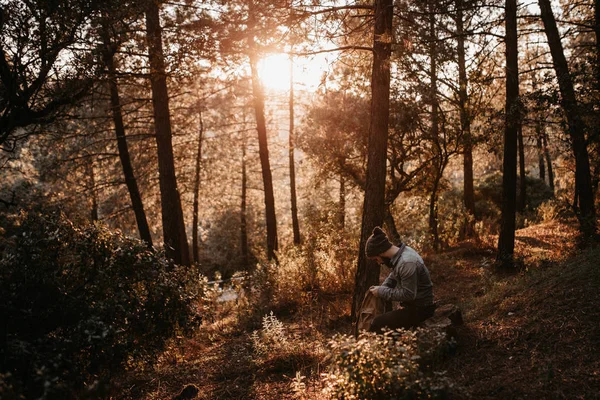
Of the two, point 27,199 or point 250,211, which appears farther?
point 250,211

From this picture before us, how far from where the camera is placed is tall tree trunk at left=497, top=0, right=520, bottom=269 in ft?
27.0

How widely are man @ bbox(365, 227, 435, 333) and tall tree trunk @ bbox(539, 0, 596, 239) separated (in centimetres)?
544

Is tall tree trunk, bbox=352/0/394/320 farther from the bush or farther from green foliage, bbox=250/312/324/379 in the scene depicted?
the bush

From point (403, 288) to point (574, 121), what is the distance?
5.94 m

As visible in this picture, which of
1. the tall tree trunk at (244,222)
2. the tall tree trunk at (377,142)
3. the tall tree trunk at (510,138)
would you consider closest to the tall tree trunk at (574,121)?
the tall tree trunk at (510,138)

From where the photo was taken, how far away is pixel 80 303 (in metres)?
4.13

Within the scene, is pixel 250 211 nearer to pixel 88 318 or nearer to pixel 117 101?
pixel 117 101

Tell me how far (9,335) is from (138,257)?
1686mm

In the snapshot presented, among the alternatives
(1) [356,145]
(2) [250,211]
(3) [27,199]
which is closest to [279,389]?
(1) [356,145]

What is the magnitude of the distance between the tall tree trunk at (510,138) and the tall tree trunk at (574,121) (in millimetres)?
864

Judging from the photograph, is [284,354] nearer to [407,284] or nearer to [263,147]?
[407,284]

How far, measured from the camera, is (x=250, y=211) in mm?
28641

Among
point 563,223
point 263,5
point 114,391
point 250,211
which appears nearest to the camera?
point 114,391

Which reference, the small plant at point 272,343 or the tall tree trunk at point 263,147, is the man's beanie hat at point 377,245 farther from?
the tall tree trunk at point 263,147
